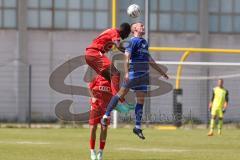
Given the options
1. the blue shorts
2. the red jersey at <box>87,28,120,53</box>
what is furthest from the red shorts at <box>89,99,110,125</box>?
the blue shorts

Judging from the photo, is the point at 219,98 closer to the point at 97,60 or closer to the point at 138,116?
the point at 138,116

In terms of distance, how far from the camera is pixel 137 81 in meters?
14.5

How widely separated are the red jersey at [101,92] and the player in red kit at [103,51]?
12cm

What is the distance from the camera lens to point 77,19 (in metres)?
39.3

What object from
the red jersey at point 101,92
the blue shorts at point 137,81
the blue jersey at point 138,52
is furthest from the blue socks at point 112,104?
the blue jersey at point 138,52

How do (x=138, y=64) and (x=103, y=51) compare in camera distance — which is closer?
(x=103, y=51)

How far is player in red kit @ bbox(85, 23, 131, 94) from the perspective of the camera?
1265 cm

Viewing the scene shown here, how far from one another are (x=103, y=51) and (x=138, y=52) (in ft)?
4.08

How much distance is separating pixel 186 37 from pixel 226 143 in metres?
22.1

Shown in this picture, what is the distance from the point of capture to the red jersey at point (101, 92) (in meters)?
12.5

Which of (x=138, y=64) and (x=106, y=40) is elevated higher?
(x=106, y=40)

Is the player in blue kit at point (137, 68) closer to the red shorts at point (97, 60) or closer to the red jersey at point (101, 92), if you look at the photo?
the red jersey at point (101, 92)

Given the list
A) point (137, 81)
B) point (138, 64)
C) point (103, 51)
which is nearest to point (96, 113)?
point (103, 51)

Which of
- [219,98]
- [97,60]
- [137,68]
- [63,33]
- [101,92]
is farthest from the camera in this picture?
[63,33]
